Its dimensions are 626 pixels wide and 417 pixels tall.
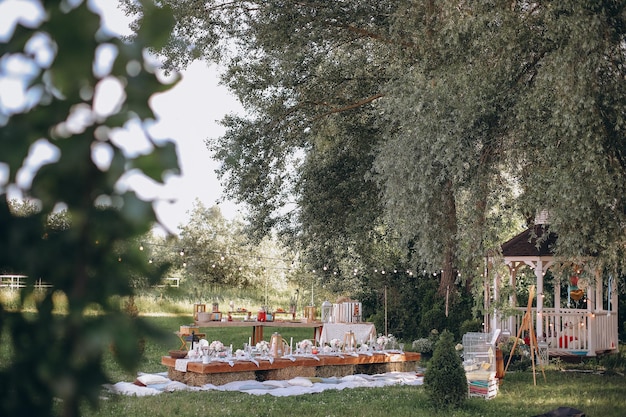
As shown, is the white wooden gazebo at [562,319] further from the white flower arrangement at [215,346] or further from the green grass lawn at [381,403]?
the white flower arrangement at [215,346]

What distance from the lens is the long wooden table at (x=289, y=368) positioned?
36.7ft

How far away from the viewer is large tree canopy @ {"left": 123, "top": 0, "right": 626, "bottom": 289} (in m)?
9.98

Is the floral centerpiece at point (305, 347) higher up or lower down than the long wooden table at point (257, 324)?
lower down

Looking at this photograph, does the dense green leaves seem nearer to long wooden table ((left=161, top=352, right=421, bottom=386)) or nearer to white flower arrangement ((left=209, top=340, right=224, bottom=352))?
long wooden table ((left=161, top=352, right=421, bottom=386))

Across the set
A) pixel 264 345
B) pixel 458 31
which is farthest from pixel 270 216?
pixel 458 31

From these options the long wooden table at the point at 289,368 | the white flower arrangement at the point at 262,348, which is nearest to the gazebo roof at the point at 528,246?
the long wooden table at the point at 289,368

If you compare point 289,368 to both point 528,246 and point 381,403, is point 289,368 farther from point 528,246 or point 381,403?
point 528,246

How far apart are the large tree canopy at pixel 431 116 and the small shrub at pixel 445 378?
2.54 meters

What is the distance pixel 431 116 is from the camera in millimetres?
12148

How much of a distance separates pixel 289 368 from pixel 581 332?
718cm

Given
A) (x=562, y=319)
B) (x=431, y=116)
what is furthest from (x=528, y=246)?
(x=431, y=116)

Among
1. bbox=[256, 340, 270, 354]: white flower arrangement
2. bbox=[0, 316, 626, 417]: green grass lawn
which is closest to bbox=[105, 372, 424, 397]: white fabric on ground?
bbox=[0, 316, 626, 417]: green grass lawn

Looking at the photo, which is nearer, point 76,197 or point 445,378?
point 76,197

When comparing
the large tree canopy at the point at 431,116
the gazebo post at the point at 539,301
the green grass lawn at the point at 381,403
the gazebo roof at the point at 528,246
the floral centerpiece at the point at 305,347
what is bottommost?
the green grass lawn at the point at 381,403
